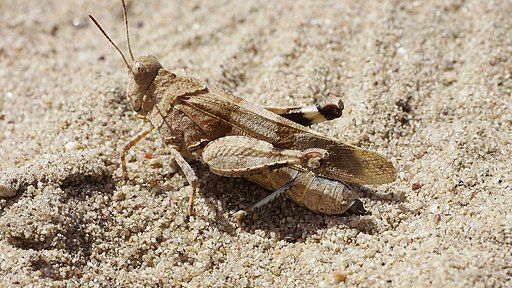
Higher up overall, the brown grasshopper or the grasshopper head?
the grasshopper head

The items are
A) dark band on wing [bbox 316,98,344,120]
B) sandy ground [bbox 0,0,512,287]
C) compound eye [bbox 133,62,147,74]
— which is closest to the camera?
sandy ground [bbox 0,0,512,287]

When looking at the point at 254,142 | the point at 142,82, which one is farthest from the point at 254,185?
the point at 142,82

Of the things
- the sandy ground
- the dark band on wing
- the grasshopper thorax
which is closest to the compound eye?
the grasshopper thorax

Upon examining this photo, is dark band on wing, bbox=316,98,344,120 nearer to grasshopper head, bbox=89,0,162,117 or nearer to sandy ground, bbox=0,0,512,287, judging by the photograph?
sandy ground, bbox=0,0,512,287

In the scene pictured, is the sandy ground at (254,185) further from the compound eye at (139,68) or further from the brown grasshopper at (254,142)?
the compound eye at (139,68)

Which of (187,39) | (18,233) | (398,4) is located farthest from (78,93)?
(398,4)

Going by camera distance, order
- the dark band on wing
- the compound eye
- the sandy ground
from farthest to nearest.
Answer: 1. the compound eye
2. the dark band on wing
3. the sandy ground
